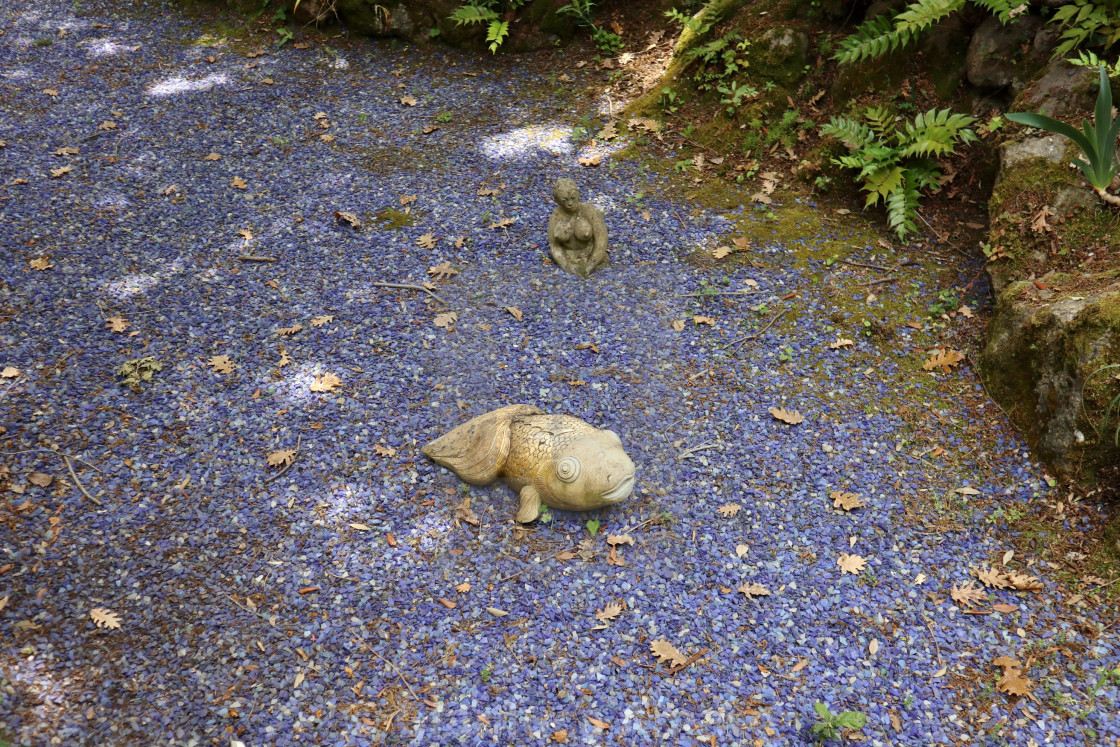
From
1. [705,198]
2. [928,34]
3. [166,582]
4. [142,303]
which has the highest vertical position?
[928,34]

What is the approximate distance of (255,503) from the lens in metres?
4.33

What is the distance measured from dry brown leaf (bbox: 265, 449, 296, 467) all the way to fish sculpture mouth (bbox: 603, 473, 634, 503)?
7.07ft

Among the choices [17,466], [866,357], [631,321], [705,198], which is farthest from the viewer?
[705,198]

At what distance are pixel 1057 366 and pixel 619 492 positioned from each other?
10.1ft

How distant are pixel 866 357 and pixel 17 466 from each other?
5.99 m

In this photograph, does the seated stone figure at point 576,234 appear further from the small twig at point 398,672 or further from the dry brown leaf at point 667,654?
the small twig at point 398,672

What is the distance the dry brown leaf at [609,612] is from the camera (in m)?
3.87

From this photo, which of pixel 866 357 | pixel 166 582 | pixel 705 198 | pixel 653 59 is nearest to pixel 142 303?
pixel 166 582

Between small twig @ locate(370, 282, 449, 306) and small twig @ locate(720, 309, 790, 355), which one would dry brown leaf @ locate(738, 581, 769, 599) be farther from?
small twig @ locate(370, 282, 449, 306)

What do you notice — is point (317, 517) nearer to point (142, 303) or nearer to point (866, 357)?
point (142, 303)

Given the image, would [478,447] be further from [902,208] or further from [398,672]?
[902,208]

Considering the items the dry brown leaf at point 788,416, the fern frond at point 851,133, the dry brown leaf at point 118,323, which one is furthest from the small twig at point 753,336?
the dry brown leaf at point 118,323

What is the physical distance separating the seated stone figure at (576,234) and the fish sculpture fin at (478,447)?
75.8 inches

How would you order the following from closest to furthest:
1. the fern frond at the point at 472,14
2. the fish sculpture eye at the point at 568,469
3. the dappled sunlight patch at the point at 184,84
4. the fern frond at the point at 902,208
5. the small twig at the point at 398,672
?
1. the small twig at the point at 398,672
2. the fish sculpture eye at the point at 568,469
3. the fern frond at the point at 902,208
4. the dappled sunlight patch at the point at 184,84
5. the fern frond at the point at 472,14
